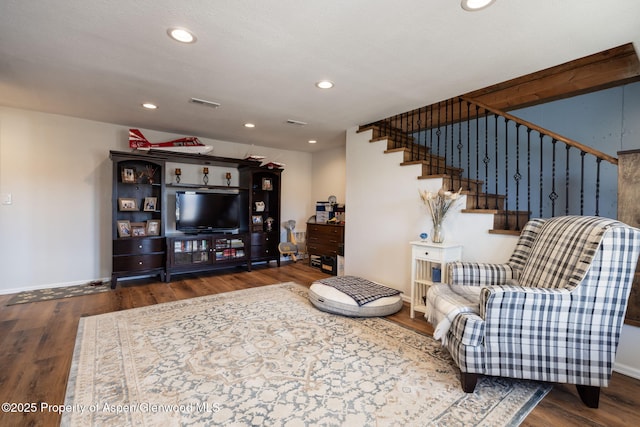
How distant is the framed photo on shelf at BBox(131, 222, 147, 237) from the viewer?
4.03 metres


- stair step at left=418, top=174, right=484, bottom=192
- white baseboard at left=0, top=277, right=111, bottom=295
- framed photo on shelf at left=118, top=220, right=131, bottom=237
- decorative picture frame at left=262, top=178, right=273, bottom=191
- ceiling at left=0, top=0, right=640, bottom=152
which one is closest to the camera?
ceiling at left=0, top=0, right=640, bottom=152

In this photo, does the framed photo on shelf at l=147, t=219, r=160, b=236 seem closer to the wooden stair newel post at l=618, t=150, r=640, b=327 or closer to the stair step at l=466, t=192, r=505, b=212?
the stair step at l=466, t=192, r=505, b=212

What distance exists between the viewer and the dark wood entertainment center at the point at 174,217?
3939 millimetres

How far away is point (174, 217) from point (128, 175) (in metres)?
0.92

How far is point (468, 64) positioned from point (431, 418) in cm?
250

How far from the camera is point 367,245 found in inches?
158

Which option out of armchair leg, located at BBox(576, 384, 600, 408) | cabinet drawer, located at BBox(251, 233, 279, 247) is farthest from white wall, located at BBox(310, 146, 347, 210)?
armchair leg, located at BBox(576, 384, 600, 408)

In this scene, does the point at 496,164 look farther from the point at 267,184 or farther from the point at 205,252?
the point at 205,252

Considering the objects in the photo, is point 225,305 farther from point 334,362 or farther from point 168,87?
point 168,87

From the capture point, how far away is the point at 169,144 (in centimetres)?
421

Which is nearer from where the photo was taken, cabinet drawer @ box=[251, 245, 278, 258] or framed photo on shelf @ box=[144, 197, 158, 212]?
framed photo on shelf @ box=[144, 197, 158, 212]

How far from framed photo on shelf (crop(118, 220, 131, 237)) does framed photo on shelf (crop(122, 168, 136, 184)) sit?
0.57 m

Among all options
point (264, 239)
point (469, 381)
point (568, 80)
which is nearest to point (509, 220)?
point (568, 80)

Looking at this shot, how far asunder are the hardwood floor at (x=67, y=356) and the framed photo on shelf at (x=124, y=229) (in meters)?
0.70
